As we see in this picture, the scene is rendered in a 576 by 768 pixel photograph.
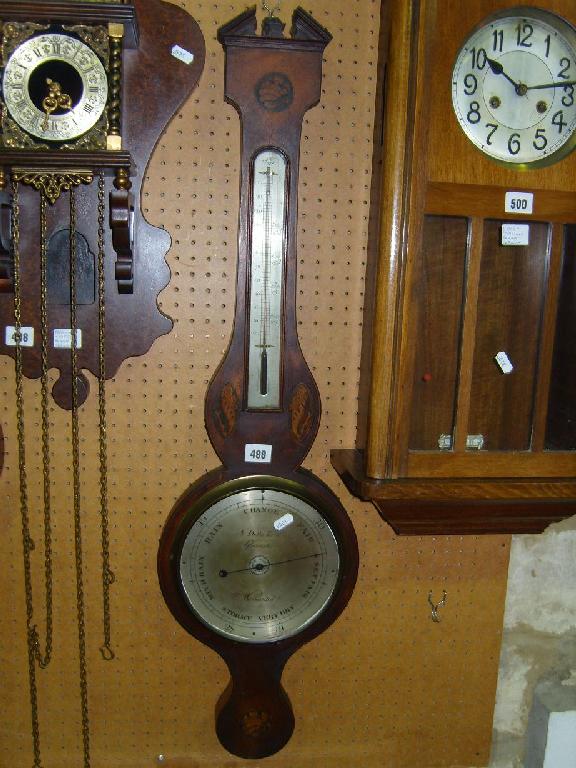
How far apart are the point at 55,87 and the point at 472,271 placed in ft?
3.05

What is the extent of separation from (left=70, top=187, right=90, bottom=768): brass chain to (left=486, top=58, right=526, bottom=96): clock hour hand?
927 mm

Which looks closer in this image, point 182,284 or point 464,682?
point 182,284

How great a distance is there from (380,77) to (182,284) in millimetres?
653

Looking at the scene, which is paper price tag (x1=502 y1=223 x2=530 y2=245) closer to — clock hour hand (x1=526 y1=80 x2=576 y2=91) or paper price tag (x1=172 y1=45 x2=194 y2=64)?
clock hour hand (x1=526 y1=80 x2=576 y2=91)

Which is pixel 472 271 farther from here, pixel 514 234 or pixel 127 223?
pixel 127 223

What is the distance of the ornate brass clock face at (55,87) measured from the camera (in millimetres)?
1204

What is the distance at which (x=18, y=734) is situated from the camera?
1.66m

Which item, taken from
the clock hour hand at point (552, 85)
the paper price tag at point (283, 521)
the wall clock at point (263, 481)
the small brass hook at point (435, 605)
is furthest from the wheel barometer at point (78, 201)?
the small brass hook at point (435, 605)

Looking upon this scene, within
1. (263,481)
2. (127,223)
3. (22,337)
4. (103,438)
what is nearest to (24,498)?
(103,438)

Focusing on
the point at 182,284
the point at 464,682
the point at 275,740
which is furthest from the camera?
the point at 464,682

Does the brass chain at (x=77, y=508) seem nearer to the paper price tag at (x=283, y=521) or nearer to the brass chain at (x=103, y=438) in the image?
the brass chain at (x=103, y=438)

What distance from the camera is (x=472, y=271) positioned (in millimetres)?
1291

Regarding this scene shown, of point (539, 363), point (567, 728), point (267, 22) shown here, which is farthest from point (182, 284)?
point (567, 728)

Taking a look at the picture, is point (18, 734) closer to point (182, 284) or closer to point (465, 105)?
point (182, 284)
